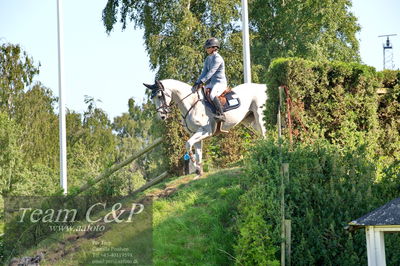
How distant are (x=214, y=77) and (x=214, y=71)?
0.17 meters

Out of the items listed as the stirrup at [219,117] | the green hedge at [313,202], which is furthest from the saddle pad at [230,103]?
the green hedge at [313,202]

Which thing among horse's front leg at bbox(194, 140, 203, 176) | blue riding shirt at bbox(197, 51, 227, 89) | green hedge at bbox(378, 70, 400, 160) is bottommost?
horse's front leg at bbox(194, 140, 203, 176)

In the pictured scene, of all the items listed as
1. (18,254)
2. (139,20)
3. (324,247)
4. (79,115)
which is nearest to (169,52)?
(139,20)

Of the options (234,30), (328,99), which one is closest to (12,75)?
(234,30)

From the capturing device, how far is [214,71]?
16047 millimetres

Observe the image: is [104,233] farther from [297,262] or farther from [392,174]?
[392,174]

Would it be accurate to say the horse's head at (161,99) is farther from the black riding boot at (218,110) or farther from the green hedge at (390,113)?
the green hedge at (390,113)

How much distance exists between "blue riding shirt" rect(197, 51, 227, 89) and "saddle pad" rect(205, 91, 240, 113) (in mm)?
365

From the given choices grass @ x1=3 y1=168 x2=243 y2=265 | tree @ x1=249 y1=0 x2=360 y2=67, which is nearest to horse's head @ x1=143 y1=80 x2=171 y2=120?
grass @ x1=3 y1=168 x2=243 y2=265

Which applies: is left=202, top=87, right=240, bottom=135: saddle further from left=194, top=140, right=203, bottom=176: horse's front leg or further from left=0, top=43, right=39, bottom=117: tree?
left=0, top=43, right=39, bottom=117: tree

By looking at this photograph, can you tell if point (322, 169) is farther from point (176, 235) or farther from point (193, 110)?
point (193, 110)

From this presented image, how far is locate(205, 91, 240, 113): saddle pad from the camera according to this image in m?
16.1

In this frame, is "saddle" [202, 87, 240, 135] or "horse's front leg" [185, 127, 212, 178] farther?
"saddle" [202, 87, 240, 135]

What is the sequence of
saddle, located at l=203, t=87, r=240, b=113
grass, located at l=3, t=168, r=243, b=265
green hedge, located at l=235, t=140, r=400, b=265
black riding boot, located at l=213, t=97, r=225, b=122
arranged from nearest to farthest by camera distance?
green hedge, located at l=235, t=140, r=400, b=265
grass, located at l=3, t=168, r=243, b=265
black riding boot, located at l=213, t=97, r=225, b=122
saddle, located at l=203, t=87, r=240, b=113
